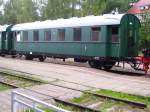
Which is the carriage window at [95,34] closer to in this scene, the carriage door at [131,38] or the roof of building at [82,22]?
the roof of building at [82,22]

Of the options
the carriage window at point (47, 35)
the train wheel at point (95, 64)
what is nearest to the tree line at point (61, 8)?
the carriage window at point (47, 35)

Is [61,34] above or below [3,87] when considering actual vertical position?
above

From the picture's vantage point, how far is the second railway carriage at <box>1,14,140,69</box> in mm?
21859

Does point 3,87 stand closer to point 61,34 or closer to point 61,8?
A: point 61,34

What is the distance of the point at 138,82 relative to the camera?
55.9 feet

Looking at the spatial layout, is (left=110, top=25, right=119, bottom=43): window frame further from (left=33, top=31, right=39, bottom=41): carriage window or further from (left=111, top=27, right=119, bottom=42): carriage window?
(left=33, top=31, right=39, bottom=41): carriage window

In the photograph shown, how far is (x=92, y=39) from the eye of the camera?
23531 millimetres

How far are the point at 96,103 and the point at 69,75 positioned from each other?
7057mm

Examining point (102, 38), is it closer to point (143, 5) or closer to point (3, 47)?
point (3, 47)

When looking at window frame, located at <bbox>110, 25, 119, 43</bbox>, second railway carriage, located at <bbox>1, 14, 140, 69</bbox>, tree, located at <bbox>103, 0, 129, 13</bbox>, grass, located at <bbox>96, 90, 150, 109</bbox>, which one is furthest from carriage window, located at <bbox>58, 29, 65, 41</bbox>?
tree, located at <bbox>103, 0, 129, 13</bbox>

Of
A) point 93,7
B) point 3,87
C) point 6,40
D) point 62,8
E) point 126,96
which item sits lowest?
point 3,87

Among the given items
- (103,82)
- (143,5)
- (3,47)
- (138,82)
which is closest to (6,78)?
(103,82)

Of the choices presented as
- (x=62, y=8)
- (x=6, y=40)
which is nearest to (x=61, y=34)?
(x=6, y=40)

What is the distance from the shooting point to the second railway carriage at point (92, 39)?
71.7ft
